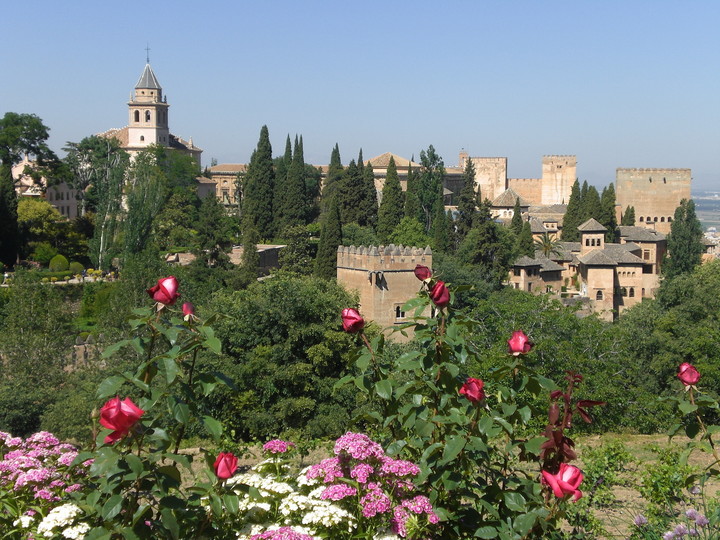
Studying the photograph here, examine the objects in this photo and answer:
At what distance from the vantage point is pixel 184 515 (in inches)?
156

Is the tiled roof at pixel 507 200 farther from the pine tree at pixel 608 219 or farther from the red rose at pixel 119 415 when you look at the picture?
the red rose at pixel 119 415

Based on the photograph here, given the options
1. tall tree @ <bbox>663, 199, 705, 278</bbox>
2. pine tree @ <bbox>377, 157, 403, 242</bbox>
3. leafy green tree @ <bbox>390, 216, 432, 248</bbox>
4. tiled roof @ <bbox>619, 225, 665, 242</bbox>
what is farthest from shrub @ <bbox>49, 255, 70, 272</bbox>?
tiled roof @ <bbox>619, 225, 665, 242</bbox>

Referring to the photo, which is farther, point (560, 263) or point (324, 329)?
point (560, 263)

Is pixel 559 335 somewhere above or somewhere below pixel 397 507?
below

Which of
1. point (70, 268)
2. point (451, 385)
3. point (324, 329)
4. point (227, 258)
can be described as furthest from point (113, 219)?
point (451, 385)

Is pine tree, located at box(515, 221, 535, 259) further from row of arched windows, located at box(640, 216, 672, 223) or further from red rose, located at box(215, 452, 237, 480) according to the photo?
red rose, located at box(215, 452, 237, 480)

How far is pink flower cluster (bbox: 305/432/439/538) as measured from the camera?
4.23 m

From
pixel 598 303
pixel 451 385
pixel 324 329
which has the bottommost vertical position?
pixel 598 303

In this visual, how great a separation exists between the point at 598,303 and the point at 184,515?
151 ft

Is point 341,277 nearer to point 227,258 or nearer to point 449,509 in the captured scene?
point 227,258

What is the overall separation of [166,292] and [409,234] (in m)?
43.1

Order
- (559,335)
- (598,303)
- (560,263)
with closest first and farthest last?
1. (559,335)
2. (598,303)
3. (560,263)

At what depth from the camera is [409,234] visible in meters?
46.9

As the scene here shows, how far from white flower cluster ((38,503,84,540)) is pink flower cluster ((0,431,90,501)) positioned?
327mm
